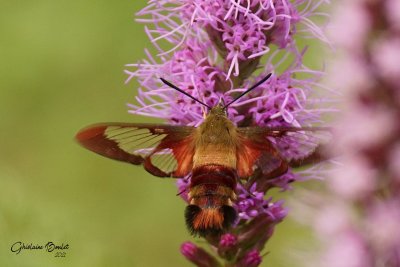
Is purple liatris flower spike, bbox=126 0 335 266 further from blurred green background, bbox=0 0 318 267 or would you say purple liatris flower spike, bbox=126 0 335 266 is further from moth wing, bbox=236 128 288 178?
blurred green background, bbox=0 0 318 267

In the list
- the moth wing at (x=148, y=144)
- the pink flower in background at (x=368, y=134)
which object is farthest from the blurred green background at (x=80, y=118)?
the pink flower in background at (x=368, y=134)

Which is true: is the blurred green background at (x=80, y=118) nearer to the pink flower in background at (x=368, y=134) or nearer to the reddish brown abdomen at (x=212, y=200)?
the reddish brown abdomen at (x=212, y=200)

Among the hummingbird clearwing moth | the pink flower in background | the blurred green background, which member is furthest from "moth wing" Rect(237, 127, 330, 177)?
the blurred green background

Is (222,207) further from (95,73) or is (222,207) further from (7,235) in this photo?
(95,73)

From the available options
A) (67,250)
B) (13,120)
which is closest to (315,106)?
(67,250)

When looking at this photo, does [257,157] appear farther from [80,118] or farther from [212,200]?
[80,118]

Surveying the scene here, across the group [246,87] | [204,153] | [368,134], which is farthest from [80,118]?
[368,134]
